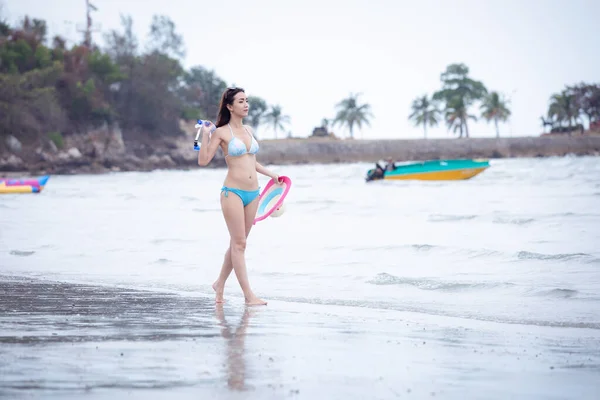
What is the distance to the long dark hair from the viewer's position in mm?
7098

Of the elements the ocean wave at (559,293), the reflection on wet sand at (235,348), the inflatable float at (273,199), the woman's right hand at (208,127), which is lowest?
the ocean wave at (559,293)

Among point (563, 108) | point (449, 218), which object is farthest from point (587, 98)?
point (449, 218)

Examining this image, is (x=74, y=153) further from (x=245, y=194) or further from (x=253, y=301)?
(x=245, y=194)

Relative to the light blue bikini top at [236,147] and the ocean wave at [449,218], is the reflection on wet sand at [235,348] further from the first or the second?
the ocean wave at [449,218]

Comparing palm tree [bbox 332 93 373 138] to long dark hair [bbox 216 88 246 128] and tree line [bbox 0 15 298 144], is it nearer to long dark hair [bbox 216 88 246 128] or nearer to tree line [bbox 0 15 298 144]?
tree line [bbox 0 15 298 144]

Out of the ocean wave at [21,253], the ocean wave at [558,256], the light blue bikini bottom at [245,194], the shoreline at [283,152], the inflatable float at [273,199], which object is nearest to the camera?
the light blue bikini bottom at [245,194]

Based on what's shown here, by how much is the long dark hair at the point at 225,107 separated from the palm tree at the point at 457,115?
4984 inches

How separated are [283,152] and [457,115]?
111 feet

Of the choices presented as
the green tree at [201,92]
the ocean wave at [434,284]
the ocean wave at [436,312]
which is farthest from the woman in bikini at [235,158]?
the green tree at [201,92]

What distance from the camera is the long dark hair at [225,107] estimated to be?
710 centimetres

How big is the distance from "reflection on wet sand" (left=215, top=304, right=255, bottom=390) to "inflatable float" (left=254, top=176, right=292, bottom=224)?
3.40 ft

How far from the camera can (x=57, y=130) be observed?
8412 cm

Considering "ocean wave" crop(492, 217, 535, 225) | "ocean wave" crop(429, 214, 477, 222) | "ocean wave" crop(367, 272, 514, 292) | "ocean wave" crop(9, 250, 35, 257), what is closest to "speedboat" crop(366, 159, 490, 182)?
"ocean wave" crop(429, 214, 477, 222)

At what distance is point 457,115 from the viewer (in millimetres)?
132875
